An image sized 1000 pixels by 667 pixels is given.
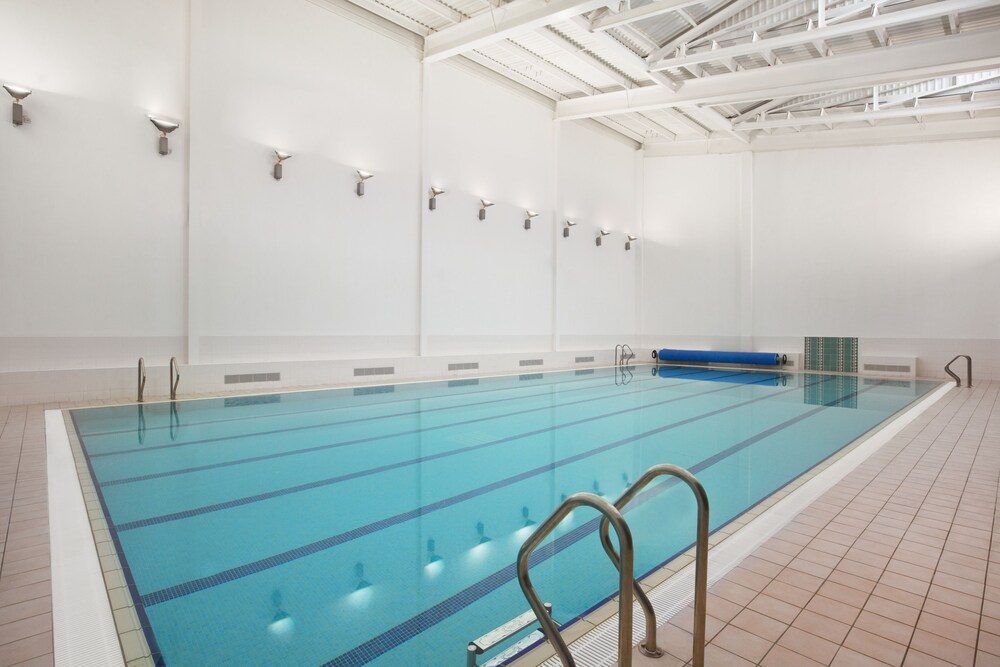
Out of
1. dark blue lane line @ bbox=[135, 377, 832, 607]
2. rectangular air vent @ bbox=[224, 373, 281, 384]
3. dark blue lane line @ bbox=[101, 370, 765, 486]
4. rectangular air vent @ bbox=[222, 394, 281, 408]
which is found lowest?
dark blue lane line @ bbox=[135, 377, 832, 607]

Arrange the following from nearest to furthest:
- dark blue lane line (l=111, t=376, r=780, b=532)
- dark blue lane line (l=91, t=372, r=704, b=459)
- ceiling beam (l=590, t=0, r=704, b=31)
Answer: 1. dark blue lane line (l=111, t=376, r=780, b=532)
2. dark blue lane line (l=91, t=372, r=704, b=459)
3. ceiling beam (l=590, t=0, r=704, b=31)

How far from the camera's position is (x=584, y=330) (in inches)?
502

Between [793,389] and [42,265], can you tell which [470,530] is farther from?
[793,389]

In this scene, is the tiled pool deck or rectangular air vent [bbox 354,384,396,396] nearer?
the tiled pool deck

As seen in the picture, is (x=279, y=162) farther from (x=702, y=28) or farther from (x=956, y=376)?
(x=956, y=376)

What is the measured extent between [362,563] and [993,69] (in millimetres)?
12237

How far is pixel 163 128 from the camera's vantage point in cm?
647

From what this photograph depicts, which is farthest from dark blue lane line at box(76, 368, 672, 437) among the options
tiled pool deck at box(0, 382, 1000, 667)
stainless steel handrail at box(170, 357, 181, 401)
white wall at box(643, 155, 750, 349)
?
white wall at box(643, 155, 750, 349)

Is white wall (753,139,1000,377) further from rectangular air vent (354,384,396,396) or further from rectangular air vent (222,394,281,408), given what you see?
rectangular air vent (222,394,281,408)

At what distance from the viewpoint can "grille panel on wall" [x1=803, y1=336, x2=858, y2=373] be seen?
12.1 m

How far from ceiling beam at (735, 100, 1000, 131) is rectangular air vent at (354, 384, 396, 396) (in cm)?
976

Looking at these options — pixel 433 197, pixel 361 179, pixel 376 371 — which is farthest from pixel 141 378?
pixel 433 197

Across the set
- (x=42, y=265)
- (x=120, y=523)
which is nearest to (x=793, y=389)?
(x=120, y=523)

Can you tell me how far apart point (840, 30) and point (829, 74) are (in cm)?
163
